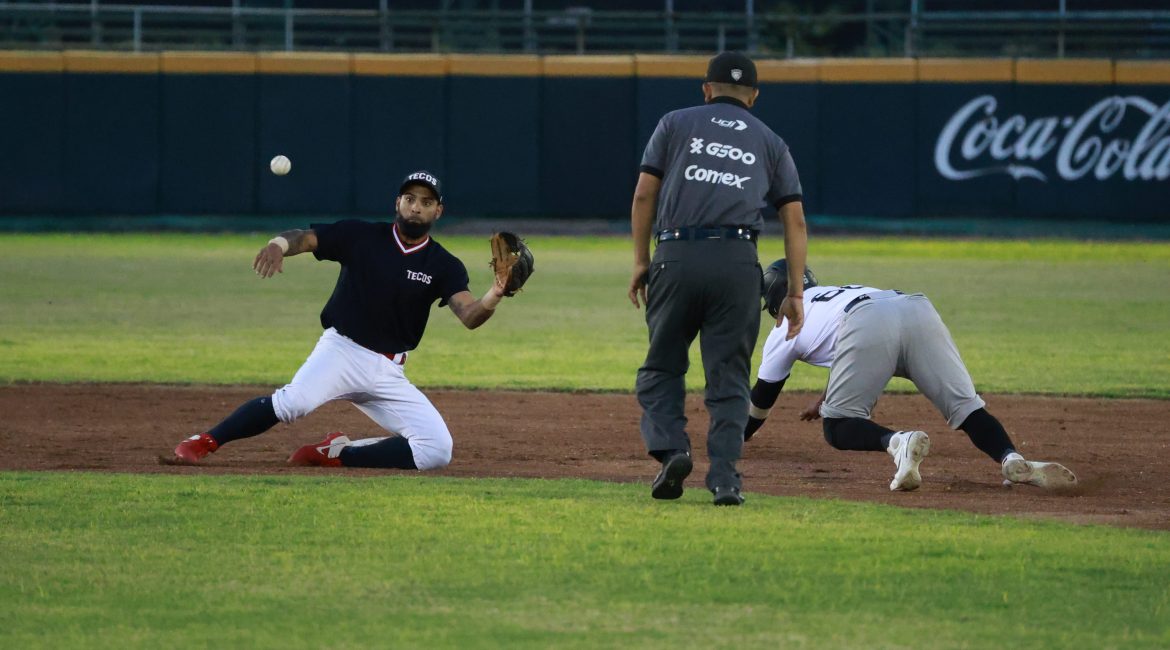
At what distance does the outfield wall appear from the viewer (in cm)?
2806

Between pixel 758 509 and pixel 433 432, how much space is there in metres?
1.87

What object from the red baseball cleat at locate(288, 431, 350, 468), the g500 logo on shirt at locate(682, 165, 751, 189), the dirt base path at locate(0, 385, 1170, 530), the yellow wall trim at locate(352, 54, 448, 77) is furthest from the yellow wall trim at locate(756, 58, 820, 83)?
the g500 logo on shirt at locate(682, 165, 751, 189)

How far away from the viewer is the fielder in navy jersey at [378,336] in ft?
24.4

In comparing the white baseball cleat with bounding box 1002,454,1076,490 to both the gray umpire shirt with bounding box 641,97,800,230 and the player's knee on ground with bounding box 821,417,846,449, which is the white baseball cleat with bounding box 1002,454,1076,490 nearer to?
the player's knee on ground with bounding box 821,417,846,449

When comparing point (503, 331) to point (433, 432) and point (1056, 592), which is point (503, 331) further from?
point (1056, 592)

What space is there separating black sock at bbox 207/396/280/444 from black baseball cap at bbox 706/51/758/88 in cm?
258

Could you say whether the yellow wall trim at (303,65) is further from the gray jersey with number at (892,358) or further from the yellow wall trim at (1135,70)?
the gray jersey with number at (892,358)

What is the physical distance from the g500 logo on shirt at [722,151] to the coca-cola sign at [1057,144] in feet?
75.5

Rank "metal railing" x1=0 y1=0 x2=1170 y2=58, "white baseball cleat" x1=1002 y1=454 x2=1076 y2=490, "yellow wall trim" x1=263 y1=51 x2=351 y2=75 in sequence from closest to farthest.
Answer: "white baseball cleat" x1=1002 y1=454 x2=1076 y2=490
"yellow wall trim" x1=263 y1=51 x2=351 y2=75
"metal railing" x1=0 y1=0 x2=1170 y2=58

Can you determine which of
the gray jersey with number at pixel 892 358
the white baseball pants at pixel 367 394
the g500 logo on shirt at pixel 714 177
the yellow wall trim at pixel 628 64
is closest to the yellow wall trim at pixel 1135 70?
the yellow wall trim at pixel 628 64

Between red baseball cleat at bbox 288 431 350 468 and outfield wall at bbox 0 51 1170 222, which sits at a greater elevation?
outfield wall at bbox 0 51 1170 222

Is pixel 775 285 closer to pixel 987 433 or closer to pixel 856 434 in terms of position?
pixel 856 434

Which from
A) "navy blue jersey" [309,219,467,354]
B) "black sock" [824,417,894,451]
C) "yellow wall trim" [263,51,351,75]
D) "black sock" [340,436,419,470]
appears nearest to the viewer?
"black sock" [824,417,894,451]

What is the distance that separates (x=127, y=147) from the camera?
28188mm
